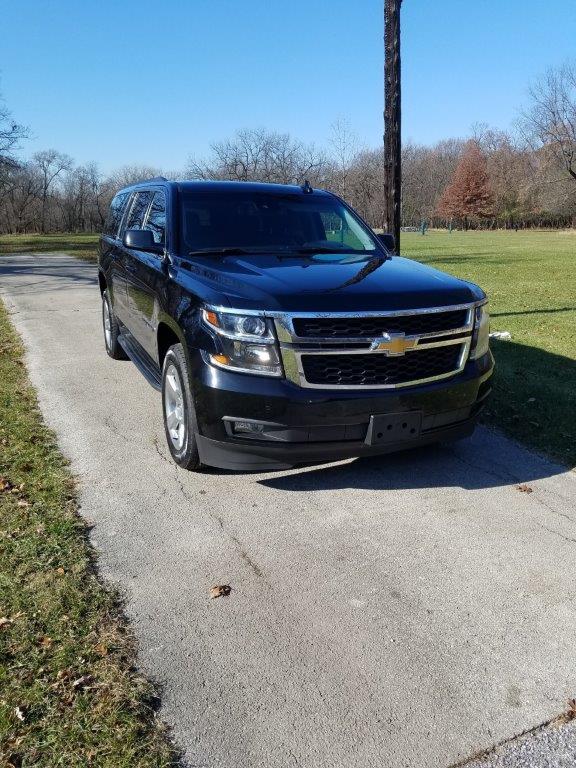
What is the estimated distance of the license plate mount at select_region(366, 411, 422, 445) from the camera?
3.52 meters

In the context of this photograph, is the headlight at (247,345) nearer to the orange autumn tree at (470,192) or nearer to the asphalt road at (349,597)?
the asphalt road at (349,597)

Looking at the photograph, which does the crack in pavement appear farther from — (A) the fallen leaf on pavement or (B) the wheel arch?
(B) the wheel arch

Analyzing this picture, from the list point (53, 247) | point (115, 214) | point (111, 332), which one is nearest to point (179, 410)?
point (111, 332)

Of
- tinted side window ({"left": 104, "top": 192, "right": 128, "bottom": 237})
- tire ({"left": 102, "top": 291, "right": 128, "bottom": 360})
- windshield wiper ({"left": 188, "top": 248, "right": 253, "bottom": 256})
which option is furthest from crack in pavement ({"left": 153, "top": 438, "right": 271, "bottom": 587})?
tinted side window ({"left": 104, "top": 192, "right": 128, "bottom": 237})

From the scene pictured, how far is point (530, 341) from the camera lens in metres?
8.56

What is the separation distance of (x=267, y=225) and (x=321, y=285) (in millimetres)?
1492

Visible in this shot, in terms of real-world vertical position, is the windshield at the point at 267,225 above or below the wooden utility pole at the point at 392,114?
below

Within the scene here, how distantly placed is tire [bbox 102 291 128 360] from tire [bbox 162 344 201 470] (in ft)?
9.45

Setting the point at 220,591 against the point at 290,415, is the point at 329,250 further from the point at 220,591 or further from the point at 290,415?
the point at 220,591

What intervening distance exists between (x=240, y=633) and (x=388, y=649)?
64 cm

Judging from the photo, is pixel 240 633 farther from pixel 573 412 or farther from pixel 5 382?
pixel 5 382

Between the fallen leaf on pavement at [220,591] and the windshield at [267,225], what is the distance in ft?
8.29

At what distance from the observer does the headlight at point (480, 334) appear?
4.00 m

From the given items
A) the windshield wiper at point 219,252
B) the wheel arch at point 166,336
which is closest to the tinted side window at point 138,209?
the windshield wiper at point 219,252
